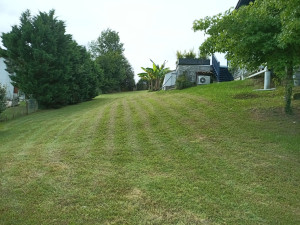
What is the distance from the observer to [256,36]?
251 inches

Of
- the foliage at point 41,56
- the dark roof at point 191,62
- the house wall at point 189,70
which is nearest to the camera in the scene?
the foliage at point 41,56

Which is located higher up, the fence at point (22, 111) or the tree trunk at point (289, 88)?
the tree trunk at point (289, 88)

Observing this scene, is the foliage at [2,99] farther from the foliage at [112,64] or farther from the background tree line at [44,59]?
the foliage at [112,64]

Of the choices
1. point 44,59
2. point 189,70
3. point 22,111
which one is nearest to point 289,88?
point 189,70

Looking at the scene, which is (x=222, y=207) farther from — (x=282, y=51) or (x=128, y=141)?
(x=282, y=51)

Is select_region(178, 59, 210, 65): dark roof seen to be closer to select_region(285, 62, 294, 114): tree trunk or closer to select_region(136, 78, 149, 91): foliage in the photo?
select_region(285, 62, 294, 114): tree trunk

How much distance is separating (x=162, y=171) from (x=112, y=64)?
1421 inches

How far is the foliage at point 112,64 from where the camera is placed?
37781 millimetres

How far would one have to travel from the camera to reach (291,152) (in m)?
5.02

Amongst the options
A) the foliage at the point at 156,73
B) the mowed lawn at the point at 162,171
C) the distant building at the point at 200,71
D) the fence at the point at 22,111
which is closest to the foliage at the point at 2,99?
the fence at the point at 22,111

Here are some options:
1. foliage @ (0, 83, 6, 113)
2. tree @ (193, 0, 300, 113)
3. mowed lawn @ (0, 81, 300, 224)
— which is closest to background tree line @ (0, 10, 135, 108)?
foliage @ (0, 83, 6, 113)

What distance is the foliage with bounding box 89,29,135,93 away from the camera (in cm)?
3778

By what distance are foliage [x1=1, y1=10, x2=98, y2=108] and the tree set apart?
1210 centimetres

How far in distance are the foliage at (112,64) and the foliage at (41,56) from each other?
39.9 ft
